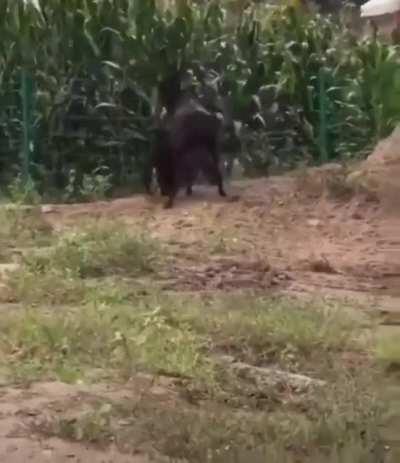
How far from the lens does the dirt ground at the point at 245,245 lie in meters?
4.59

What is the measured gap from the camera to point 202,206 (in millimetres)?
11078

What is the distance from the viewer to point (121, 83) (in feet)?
43.8

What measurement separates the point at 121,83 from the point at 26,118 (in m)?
1.03

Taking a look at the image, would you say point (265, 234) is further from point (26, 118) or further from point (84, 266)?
point (26, 118)

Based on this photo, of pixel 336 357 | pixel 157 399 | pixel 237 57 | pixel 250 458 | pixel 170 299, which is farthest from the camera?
pixel 237 57

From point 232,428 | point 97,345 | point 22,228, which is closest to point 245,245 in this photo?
point 22,228

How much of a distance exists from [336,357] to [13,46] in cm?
825

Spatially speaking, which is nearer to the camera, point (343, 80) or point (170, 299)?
point (170, 299)

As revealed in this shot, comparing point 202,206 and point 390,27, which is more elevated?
point 390,27

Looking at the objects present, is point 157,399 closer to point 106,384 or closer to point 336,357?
point 106,384

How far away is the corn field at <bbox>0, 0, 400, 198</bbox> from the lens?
13133 millimetres

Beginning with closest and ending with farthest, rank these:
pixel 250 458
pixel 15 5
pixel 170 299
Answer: pixel 250 458 → pixel 170 299 → pixel 15 5

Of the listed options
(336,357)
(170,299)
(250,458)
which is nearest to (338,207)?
(170,299)

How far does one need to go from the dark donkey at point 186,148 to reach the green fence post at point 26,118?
72.3 inches
